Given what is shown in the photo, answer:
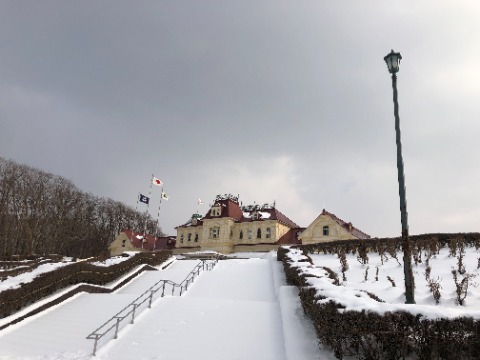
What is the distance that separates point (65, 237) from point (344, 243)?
165 ft

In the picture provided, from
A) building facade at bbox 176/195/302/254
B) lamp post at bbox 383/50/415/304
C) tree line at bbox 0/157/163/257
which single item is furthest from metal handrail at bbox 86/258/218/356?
tree line at bbox 0/157/163/257

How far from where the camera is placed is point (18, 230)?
164ft

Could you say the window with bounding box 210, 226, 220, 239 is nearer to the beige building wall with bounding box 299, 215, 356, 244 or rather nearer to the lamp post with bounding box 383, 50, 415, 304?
the beige building wall with bounding box 299, 215, 356, 244

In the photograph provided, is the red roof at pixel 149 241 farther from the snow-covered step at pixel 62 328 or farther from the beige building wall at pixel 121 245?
the snow-covered step at pixel 62 328

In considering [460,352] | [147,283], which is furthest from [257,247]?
[460,352]

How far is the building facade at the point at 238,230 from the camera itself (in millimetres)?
50844

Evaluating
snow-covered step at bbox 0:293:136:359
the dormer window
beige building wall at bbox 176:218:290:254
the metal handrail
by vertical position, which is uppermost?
the dormer window

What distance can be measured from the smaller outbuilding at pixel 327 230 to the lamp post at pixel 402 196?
34.9 meters

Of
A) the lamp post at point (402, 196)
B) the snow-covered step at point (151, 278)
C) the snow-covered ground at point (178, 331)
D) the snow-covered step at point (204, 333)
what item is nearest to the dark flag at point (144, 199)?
the snow-covered step at point (151, 278)

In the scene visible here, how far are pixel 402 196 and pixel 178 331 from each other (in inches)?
306

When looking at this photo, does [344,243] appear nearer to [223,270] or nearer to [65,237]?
[223,270]

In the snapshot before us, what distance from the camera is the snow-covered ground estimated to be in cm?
941

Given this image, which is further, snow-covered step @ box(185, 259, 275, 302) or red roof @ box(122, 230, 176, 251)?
red roof @ box(122, 230, 176, 251)

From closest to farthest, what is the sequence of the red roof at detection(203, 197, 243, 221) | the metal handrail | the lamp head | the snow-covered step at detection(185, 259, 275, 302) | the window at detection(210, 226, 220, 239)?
the lamp head < the metal handrail < the snow-covered step at detection(185, 259, 275, 302) < the window at detection(210, 226, 220, 239) < the red roof at detection(203, 197, 243, 221)
